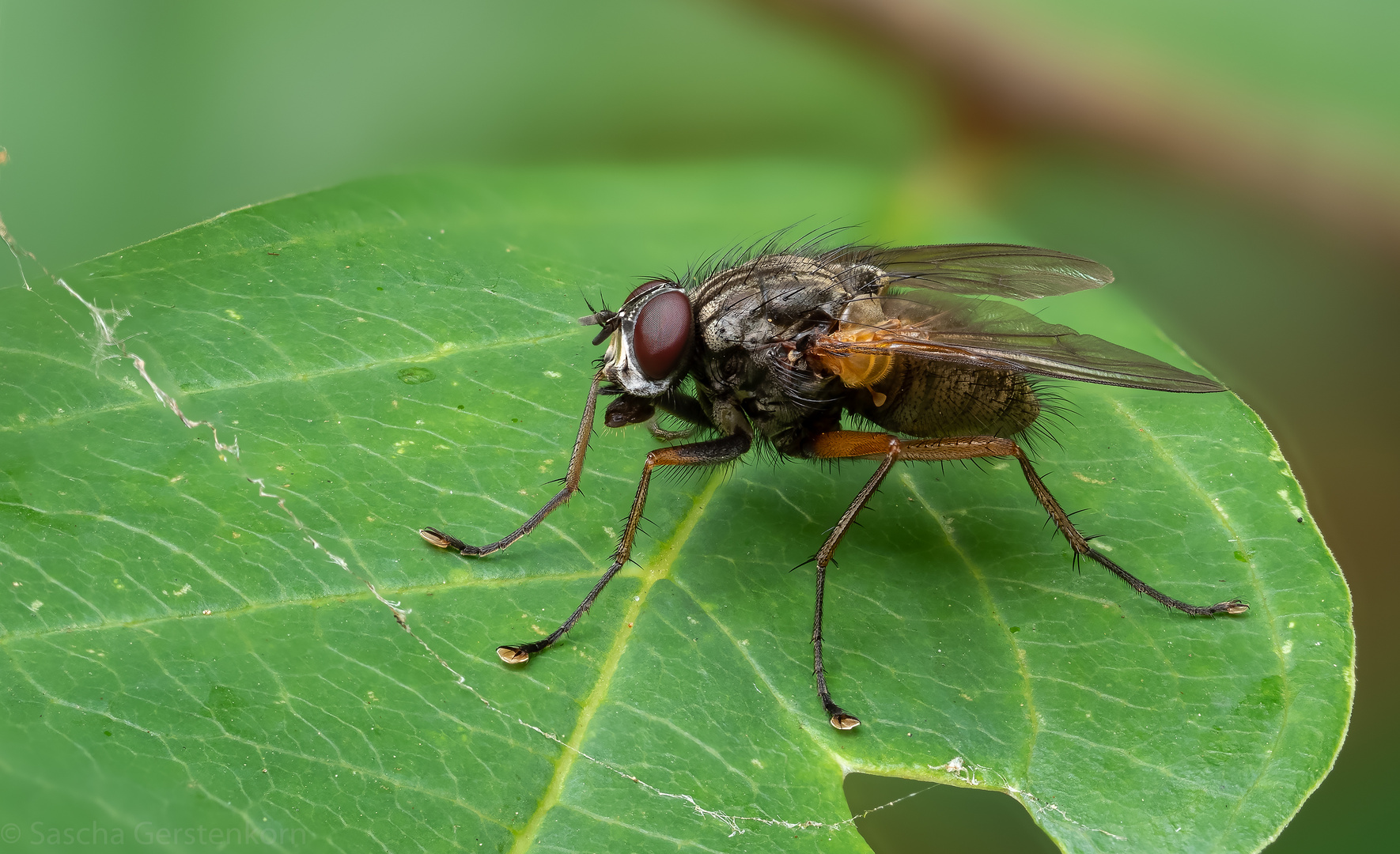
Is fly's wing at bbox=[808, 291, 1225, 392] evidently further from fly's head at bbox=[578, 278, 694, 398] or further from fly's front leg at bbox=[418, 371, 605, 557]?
fly's front leg at bbox=[418, 371, 605, 557]

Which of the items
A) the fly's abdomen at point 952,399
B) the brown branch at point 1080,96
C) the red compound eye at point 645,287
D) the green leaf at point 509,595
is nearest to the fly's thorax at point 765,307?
the red compound eye at point 645,287

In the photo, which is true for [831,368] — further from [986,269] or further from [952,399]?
[986,269]

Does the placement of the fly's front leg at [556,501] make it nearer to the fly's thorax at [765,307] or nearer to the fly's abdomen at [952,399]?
the fly's thorax at [765,307]

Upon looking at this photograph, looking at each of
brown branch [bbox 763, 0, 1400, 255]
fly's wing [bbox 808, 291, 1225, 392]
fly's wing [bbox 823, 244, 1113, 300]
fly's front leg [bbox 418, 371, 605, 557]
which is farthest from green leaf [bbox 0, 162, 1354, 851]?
brown branch [bbox 763, 0, 1400, 255]

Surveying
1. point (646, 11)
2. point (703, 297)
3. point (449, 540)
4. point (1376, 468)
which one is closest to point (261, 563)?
point (449, 540)

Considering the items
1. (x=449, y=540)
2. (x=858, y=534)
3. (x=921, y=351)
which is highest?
(x=921, y=351)

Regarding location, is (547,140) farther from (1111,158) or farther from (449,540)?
(1111,158)
